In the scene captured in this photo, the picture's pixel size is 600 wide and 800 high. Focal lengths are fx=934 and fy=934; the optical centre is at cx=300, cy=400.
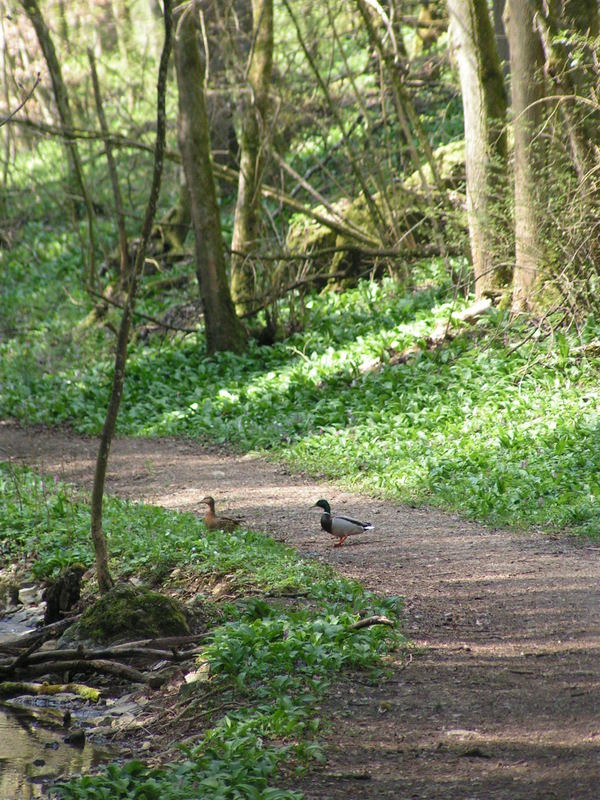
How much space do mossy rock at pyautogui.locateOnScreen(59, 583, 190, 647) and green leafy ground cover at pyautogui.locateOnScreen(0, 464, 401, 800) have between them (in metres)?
0.30

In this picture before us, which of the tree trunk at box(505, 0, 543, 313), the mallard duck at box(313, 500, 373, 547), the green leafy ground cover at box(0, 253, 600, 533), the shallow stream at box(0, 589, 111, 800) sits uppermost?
the tree trunk at box(505, 0, 543, 313)

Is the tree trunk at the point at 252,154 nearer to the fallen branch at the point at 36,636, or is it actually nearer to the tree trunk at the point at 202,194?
the tree trunk at the point at 202,194

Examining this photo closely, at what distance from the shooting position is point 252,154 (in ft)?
51.9

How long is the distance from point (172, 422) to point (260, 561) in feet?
21.8

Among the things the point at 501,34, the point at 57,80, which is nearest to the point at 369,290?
the point at 501,34

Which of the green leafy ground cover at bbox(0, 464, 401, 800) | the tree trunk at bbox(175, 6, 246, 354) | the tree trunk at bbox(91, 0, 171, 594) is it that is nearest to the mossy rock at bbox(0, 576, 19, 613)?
the green leafy ground cover at bbox(0, 464, 401, 800)

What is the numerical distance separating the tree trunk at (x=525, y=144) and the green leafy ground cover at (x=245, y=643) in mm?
5576

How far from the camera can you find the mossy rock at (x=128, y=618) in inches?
237

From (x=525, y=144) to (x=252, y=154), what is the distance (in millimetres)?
5731

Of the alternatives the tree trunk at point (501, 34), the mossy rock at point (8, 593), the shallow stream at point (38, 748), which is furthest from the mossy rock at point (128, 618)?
the tree trunk at point (501, 34)

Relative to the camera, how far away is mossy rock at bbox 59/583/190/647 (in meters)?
6.02

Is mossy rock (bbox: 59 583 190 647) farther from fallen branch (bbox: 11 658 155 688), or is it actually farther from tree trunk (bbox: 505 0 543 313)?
tree trunk (bbox: 505 0 543 313)

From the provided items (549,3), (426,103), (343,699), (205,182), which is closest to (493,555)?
(343,699)

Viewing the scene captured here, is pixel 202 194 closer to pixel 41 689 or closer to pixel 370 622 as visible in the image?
pixel 41 689
